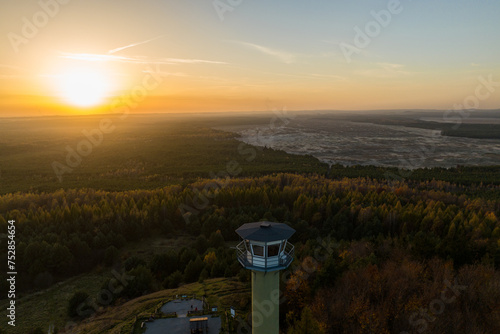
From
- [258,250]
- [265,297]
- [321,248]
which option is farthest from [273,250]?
[321,248]

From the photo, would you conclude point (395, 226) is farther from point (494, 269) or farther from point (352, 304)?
→ point (352, 304)

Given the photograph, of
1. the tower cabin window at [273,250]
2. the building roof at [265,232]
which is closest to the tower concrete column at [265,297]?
the tower cabin window at [273,250]

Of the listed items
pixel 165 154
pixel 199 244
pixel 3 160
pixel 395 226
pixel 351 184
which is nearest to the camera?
pixel 199 244

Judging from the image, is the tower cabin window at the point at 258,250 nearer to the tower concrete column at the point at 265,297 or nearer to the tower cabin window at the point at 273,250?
the tower cabin window at the point at 273,250

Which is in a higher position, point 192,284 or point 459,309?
point 459,309

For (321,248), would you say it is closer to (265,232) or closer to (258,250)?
(258,250)

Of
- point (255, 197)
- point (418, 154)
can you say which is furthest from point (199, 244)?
point (418, 154)
